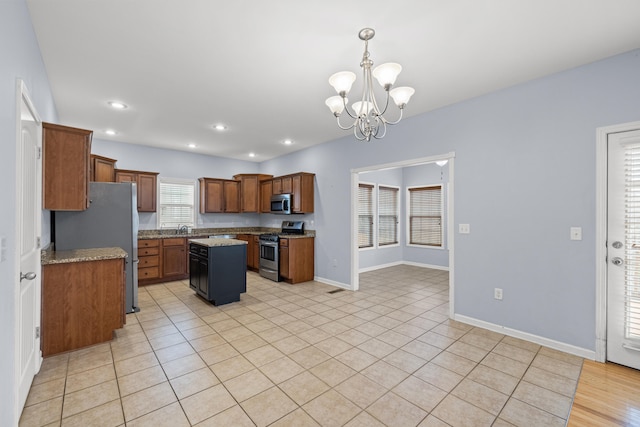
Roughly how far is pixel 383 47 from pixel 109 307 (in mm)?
3687

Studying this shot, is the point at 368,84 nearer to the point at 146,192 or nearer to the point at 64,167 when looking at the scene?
the point at 64,167

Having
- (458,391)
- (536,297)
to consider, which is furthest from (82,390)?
(536,297)

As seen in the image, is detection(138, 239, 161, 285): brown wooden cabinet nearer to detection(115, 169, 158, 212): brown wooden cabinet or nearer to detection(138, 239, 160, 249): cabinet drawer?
detection(138, 239, 160, 249): cabinet drawer

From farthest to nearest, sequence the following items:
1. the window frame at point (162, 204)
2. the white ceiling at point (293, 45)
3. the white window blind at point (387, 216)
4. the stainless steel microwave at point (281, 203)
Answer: the white window blind at point (387, 216) → the window frame at point (162, 204) → the stainless steel microwave at point (281, 203) → the white ceiling at point (293, 45)

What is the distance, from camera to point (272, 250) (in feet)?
18.7

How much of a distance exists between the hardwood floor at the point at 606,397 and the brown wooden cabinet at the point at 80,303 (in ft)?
13.1

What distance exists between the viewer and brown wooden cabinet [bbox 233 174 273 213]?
6895mm

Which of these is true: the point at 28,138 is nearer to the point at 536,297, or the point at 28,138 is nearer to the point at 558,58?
the point at 558,58

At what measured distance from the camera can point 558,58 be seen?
260 centimetres

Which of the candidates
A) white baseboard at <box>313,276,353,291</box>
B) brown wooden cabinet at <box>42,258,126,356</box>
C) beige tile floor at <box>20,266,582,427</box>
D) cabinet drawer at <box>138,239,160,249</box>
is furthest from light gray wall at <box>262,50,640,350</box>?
cabinet drawer at <box>138,239,160,249</box>

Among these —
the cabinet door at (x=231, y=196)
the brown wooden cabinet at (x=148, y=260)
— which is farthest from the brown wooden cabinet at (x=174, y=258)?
the cabinet door at (x=231, y=196)

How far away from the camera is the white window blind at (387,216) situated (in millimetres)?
7031

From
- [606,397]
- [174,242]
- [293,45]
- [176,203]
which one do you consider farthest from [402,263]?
[293,45]

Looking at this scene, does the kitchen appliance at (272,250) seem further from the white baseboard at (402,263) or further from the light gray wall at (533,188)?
the light gray wall at (533,188)
